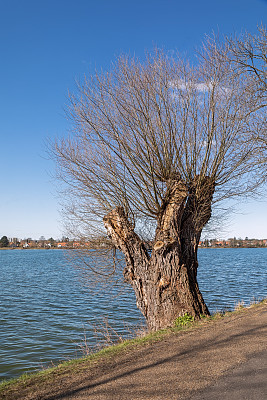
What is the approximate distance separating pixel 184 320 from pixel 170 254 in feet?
5.97

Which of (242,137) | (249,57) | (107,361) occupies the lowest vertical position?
(107,361)

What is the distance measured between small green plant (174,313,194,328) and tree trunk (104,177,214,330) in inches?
5.6

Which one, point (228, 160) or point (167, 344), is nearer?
point (167, 344)

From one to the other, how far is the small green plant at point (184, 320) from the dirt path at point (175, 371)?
1921 millimetres

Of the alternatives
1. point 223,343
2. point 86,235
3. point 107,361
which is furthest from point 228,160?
point 107,361

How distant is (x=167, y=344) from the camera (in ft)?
26.3

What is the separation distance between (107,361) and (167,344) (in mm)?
1520

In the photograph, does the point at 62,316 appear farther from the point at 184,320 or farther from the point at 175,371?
the point at 175,371

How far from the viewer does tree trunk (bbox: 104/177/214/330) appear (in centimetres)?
1101

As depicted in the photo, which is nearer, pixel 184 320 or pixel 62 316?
pixel 184 320

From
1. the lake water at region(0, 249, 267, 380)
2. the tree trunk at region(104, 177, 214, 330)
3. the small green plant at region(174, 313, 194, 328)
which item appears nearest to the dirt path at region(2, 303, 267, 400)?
the small green plant at region(174, 313, 194, 328)

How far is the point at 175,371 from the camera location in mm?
5988

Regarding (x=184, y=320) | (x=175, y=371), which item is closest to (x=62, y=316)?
(x=184, y=320)

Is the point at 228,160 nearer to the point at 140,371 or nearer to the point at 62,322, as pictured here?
the point at 140,371
